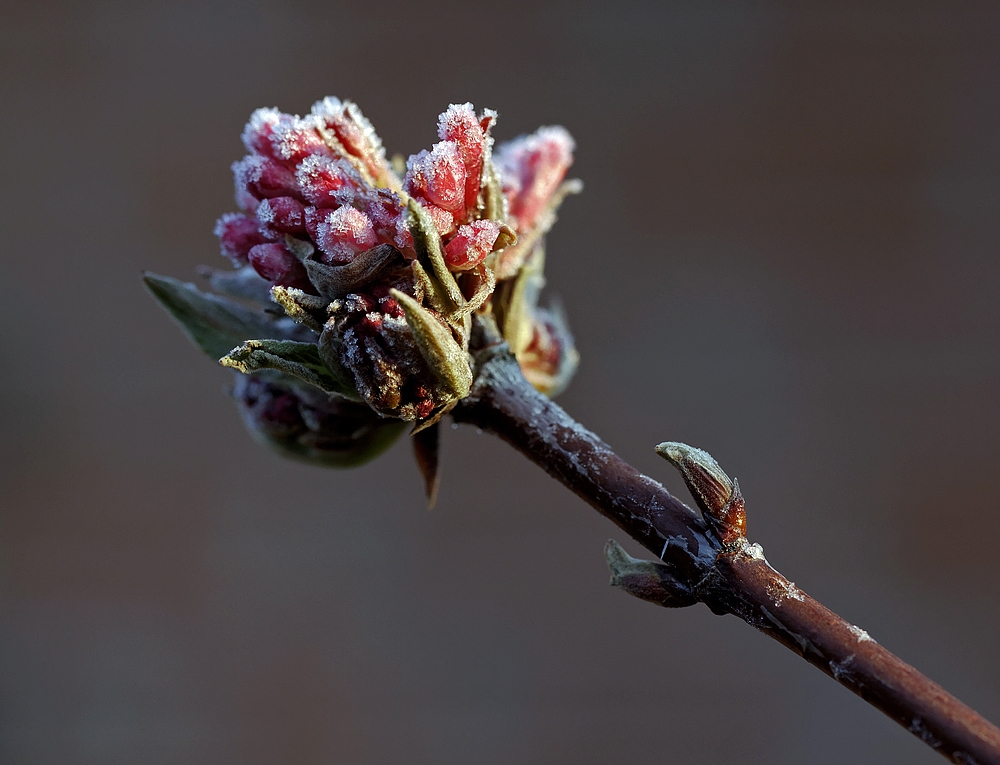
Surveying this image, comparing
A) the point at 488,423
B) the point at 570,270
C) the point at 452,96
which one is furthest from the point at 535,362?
the point at 452,96

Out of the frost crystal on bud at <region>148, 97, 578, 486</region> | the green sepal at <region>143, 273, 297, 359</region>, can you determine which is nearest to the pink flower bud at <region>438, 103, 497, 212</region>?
the frost crystal on bud at <region>148, 97, 578, 486</region>

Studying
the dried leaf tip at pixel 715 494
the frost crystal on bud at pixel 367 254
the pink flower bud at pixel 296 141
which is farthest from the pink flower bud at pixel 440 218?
the dried leaf tip at pixel 715 494

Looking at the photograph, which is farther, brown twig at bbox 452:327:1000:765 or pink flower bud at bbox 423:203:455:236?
pink flower bud at bbox 423:203:455:236

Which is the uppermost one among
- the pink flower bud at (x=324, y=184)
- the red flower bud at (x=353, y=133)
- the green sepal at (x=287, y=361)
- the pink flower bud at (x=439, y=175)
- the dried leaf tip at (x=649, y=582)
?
the red flower bud at (x=353, y=133)

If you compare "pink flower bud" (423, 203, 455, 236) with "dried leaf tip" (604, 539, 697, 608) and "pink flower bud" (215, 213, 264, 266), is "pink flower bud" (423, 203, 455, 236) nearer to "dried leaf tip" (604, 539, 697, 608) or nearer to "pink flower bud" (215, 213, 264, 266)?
"pink flower bud" (215, 213, 264, 266)

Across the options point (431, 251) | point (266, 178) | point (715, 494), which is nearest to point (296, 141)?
point (266, 178)

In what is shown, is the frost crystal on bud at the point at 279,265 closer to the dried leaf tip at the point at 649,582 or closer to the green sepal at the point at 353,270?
the green sepal at the point at 353,270
